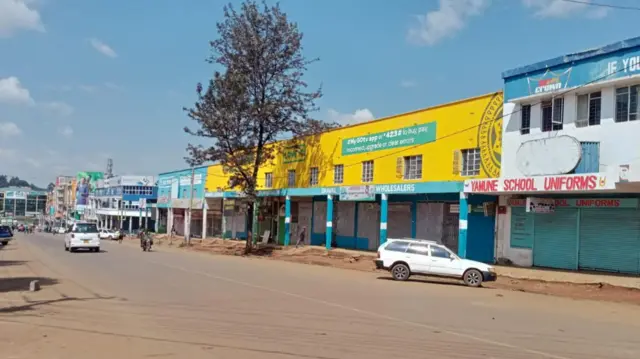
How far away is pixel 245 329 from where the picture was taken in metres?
10.1

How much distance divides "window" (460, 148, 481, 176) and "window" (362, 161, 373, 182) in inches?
319

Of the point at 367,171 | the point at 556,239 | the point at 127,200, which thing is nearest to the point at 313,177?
the point at 367,171

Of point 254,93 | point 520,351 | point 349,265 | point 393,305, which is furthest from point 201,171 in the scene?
point 520,351

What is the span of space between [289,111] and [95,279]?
2336cm

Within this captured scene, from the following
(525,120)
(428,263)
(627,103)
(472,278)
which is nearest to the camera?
(472,278)

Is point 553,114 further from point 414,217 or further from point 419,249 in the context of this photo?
point 414,217

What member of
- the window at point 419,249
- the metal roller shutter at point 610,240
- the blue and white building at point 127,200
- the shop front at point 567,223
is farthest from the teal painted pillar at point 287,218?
the blue and white building at point 127,200

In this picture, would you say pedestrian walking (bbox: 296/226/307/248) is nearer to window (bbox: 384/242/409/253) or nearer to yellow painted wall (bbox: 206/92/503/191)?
yellow painted wall (bbox: 206/92/503/191)

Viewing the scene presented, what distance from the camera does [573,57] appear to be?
2398 cm

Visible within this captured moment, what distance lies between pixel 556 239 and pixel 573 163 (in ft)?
14.9

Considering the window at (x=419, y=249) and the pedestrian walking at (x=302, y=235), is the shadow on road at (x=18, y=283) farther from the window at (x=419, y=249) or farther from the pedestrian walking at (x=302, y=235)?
the pedestrian walking at (x=302, y=235)

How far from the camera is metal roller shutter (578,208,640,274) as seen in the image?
23578 mm

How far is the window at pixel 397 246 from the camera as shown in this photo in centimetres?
2255

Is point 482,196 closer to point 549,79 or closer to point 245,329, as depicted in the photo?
point 549,79
